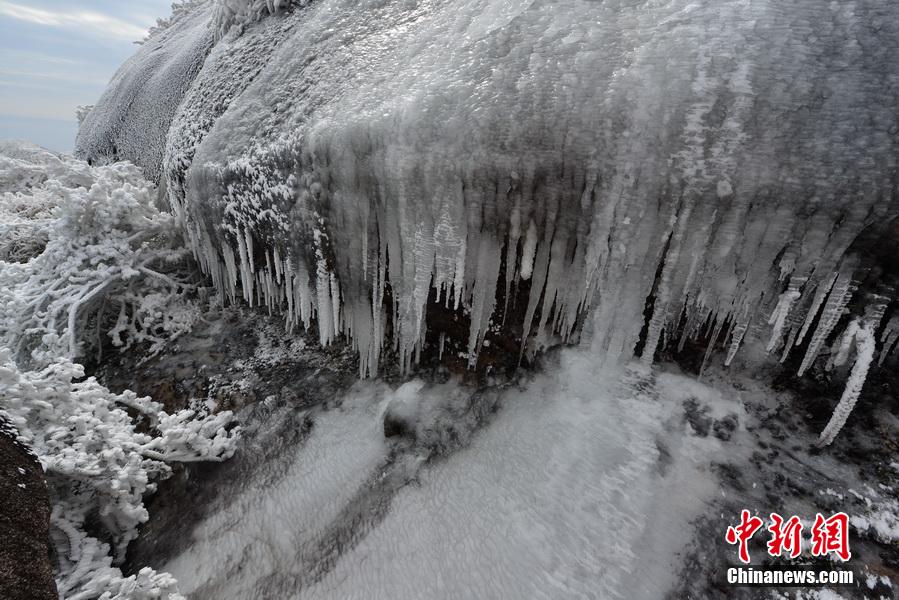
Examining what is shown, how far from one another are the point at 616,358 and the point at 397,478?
1331 mm

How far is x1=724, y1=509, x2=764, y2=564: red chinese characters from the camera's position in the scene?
1722mm

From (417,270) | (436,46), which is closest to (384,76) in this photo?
(436,46)

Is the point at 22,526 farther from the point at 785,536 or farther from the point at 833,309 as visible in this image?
the point at 833,309

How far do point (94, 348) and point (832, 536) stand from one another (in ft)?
16.8

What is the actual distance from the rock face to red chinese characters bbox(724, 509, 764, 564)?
245 cm

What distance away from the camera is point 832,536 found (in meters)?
1.66

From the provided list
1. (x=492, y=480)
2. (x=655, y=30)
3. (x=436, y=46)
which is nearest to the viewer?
(x=655, y=30)

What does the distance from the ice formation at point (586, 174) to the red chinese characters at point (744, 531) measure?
711 mm

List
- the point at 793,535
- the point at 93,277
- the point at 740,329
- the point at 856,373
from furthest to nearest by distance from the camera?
1. the point at 93,277
2. the point at 740,329
3. the point at 856,373
4. the point at 793,535

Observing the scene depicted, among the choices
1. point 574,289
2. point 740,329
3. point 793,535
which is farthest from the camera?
point 574,289

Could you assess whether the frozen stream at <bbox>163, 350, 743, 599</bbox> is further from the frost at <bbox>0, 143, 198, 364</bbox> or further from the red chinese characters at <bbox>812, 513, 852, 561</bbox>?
the frost at <bbox>0, 143, 198, 364</bbox>

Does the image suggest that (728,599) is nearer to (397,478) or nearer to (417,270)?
(397,478)

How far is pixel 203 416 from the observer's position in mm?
3033

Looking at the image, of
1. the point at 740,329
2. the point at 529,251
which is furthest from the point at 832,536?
the point at 529,251
